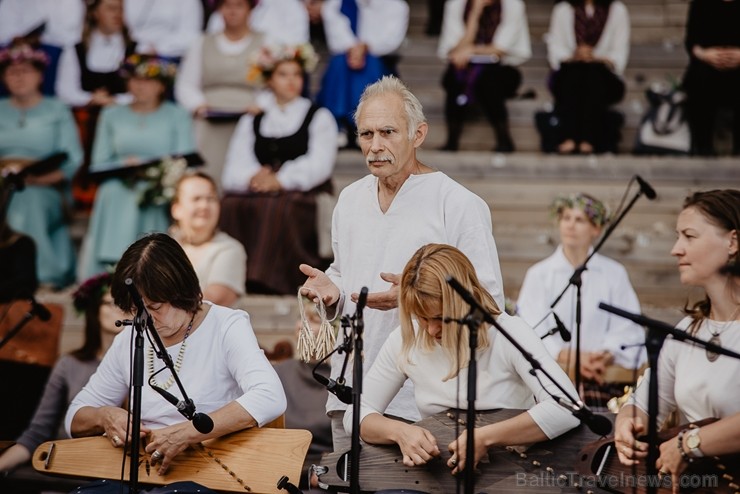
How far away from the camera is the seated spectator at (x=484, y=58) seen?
8641 millimetres

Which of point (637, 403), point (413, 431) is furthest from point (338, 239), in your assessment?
point (637, 403)

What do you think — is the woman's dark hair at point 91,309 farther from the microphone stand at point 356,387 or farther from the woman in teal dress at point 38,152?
the microphone stand at point 356,387

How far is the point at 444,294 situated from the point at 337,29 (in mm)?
5591

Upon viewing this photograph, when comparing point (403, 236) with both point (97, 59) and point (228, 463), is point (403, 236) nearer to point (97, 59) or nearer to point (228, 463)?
point (228, 463)

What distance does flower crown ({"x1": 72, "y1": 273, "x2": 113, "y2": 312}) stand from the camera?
573 cm

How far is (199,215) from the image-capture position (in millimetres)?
6387

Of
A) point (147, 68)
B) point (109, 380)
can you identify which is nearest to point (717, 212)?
point (109, 380)

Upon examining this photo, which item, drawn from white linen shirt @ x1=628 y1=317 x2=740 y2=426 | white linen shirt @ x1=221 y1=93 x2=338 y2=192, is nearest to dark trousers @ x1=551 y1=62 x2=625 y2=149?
white linen shirt @ x1=221 y1=93 x2=338 y2=192

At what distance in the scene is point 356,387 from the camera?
344cm

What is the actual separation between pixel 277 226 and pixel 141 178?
3.54 ft

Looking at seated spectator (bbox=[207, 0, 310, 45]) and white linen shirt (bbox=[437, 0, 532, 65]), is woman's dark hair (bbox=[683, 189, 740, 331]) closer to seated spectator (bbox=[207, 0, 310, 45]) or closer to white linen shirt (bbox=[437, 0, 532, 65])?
white linen shirt (bbox=[437, 0, 532, 65])

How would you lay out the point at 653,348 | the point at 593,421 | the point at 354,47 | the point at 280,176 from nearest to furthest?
1. the point at 653,348
2. the point at 593,421
3. the point at 280,176
4. the point at 354,47

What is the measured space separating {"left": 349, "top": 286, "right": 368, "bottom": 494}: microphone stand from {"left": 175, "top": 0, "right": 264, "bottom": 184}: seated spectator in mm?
5133

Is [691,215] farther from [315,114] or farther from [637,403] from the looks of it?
[315,114]
